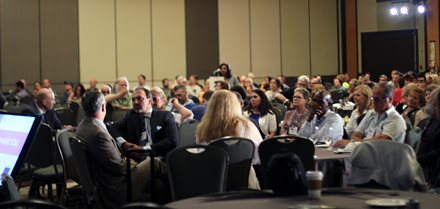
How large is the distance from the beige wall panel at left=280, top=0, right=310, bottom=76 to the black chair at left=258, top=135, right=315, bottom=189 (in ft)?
55.1

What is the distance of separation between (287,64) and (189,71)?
351cm

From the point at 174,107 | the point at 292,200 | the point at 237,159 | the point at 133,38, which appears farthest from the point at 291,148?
the point at 133,38

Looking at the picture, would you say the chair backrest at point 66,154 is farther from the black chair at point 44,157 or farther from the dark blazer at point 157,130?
the dark blazer at point 157,130

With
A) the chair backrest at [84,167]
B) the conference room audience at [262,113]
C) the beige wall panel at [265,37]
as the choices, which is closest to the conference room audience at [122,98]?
the conference room audience at [262,113]

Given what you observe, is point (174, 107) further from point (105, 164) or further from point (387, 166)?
point (387, 166)

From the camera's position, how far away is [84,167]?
5.64 metres

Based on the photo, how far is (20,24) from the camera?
18000 mm

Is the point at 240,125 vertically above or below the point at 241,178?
above

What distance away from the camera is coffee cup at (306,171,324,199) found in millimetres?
3568

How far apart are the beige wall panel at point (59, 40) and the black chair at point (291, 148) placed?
13.6m

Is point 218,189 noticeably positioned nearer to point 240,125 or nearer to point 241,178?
point 241,178

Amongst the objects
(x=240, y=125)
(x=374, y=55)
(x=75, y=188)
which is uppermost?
(x=374, y=55)

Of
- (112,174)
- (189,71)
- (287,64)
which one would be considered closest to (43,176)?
(112,174)

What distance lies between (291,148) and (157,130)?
5.62 ft
